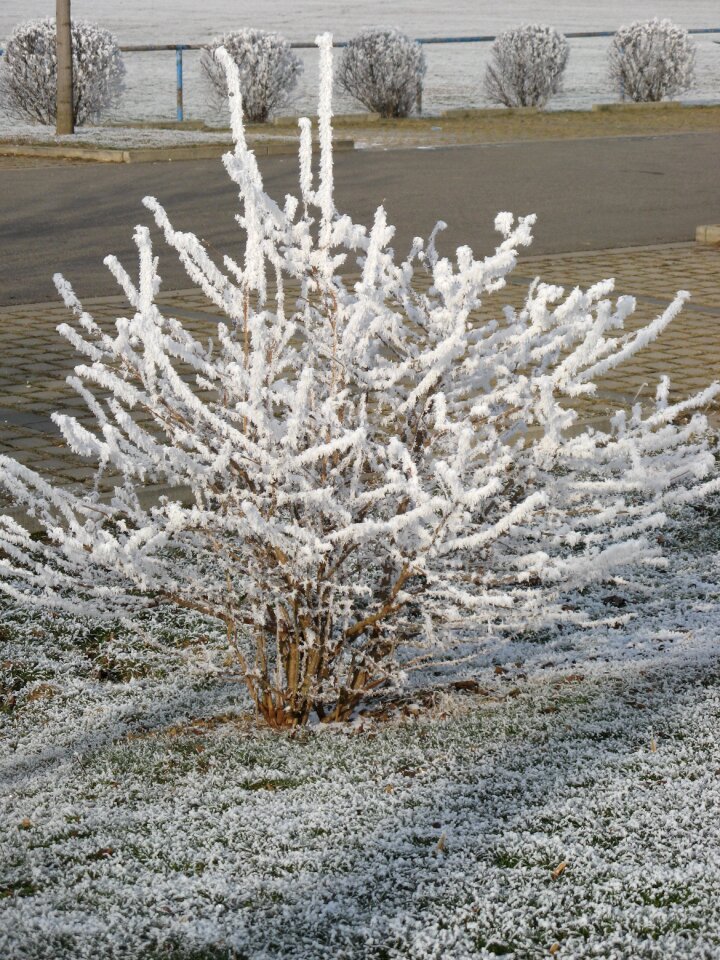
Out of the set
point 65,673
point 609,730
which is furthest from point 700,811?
point 65,673

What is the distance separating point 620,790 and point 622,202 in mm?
13202

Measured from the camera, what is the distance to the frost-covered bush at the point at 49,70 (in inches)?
1152

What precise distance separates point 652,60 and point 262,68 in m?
9.23

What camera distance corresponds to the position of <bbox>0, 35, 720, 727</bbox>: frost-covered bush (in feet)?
11.6

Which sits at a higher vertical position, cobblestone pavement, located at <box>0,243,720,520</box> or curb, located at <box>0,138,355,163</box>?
cobblestone pavement, located at <box>0,243,720,520</box>

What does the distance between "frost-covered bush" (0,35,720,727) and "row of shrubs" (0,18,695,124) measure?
26.7 metres

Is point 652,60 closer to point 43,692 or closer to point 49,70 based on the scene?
point 49,70

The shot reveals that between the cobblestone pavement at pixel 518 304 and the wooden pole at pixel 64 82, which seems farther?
the wooden pole at pixel 64 82

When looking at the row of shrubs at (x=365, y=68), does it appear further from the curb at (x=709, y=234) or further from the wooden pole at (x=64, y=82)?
the curb at (x=709, y=234)

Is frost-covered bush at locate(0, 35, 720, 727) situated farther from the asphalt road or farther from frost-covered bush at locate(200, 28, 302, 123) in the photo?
frost-covered bush at locate(200, 28, 302, 123)

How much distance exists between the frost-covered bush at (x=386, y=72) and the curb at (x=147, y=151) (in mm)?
9544

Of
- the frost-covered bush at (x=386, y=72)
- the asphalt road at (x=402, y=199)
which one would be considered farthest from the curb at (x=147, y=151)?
the frost-covered bush at (x=386, y=72)

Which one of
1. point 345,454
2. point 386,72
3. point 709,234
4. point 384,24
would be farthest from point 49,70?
point 384,24

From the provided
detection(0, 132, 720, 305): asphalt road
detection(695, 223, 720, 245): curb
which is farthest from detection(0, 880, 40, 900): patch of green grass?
detection(695, 223, 720, 245): curb
